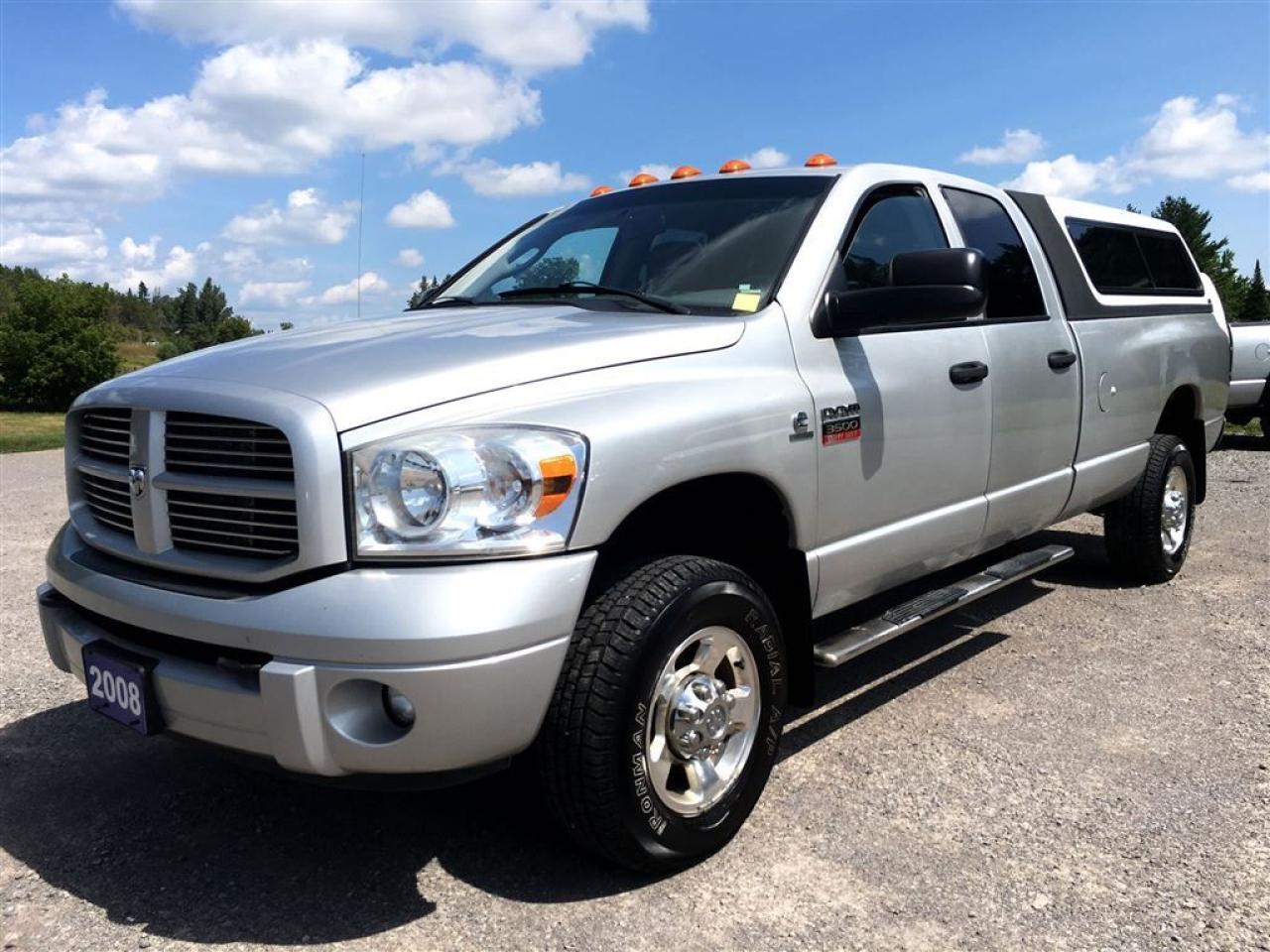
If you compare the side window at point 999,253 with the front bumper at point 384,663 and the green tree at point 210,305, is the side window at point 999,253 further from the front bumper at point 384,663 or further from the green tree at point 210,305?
the green tree at point 210,305

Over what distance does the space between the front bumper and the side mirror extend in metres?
1.28

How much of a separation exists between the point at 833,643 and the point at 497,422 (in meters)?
1.43

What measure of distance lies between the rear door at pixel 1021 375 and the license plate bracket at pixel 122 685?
292 centimetres

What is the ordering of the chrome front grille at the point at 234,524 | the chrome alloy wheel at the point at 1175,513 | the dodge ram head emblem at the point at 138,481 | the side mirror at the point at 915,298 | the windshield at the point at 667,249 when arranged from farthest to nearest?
1. the chrome alloy wheel at the point at 1175,513
2. the windshield at the point at 667,249
3. the side mirror at the point at 915,298
4. the dodge ram head emblem at the point at 138,481
5. the chrome front grille at the point at 234,524

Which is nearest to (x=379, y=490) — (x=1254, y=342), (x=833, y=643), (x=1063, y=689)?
(x=833, y=643)

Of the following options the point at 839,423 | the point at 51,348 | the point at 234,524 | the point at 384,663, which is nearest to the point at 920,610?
the point at 839,423

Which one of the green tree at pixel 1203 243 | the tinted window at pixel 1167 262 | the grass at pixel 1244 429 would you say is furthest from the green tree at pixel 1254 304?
the tinted window at pixel 1167 262

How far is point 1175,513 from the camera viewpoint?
577 cm

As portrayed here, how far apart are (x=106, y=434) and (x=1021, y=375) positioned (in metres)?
3.19

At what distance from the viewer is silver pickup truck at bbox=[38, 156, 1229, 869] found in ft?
7.34

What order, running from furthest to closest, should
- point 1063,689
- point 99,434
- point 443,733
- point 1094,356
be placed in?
1. point 1094,356
2. point 1063,689
3. point 99,434
4. point 443,733

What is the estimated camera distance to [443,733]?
A: 2.23 meters

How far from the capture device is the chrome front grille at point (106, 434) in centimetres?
272

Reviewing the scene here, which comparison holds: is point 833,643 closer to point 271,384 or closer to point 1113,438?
point 271,384
